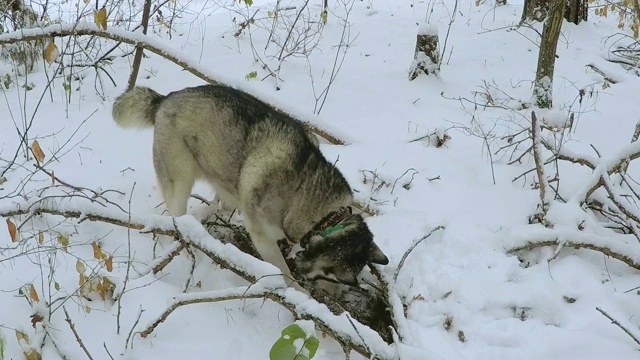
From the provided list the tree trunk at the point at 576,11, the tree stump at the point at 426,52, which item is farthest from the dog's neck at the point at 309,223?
the tree trunk at the point at 576,11

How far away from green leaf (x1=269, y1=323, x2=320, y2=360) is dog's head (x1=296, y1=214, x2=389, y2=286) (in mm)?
1159

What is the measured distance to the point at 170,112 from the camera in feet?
13.8

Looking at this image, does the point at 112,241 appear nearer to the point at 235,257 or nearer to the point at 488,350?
the point at 235,257

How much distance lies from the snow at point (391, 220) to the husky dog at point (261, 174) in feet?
1.06

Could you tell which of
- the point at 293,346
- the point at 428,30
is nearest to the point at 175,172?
the point at 293,346

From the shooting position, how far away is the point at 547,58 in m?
5.70

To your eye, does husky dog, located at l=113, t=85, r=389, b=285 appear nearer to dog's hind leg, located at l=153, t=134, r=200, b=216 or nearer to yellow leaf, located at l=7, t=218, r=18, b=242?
dog's hind leg, located at l=153, t=134, r=200, b=216

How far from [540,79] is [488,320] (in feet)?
11.4

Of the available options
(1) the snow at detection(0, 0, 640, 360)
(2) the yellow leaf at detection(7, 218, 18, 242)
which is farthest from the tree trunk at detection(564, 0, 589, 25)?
(2) the yellow leaf at detection(7, 218, 18, 242)

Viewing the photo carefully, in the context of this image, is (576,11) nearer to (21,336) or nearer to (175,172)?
(175,172)

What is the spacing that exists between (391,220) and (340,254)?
874 mm

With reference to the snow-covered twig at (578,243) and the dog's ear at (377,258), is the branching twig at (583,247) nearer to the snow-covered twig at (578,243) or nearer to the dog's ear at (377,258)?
the snow-covered twig at (578,243)

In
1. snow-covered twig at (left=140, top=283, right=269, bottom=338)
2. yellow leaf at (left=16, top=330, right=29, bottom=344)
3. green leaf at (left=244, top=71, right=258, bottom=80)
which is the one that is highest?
green leaf at (left=244, top=71, right=258, bottom=80)

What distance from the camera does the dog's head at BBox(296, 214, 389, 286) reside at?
3439 millimetres
